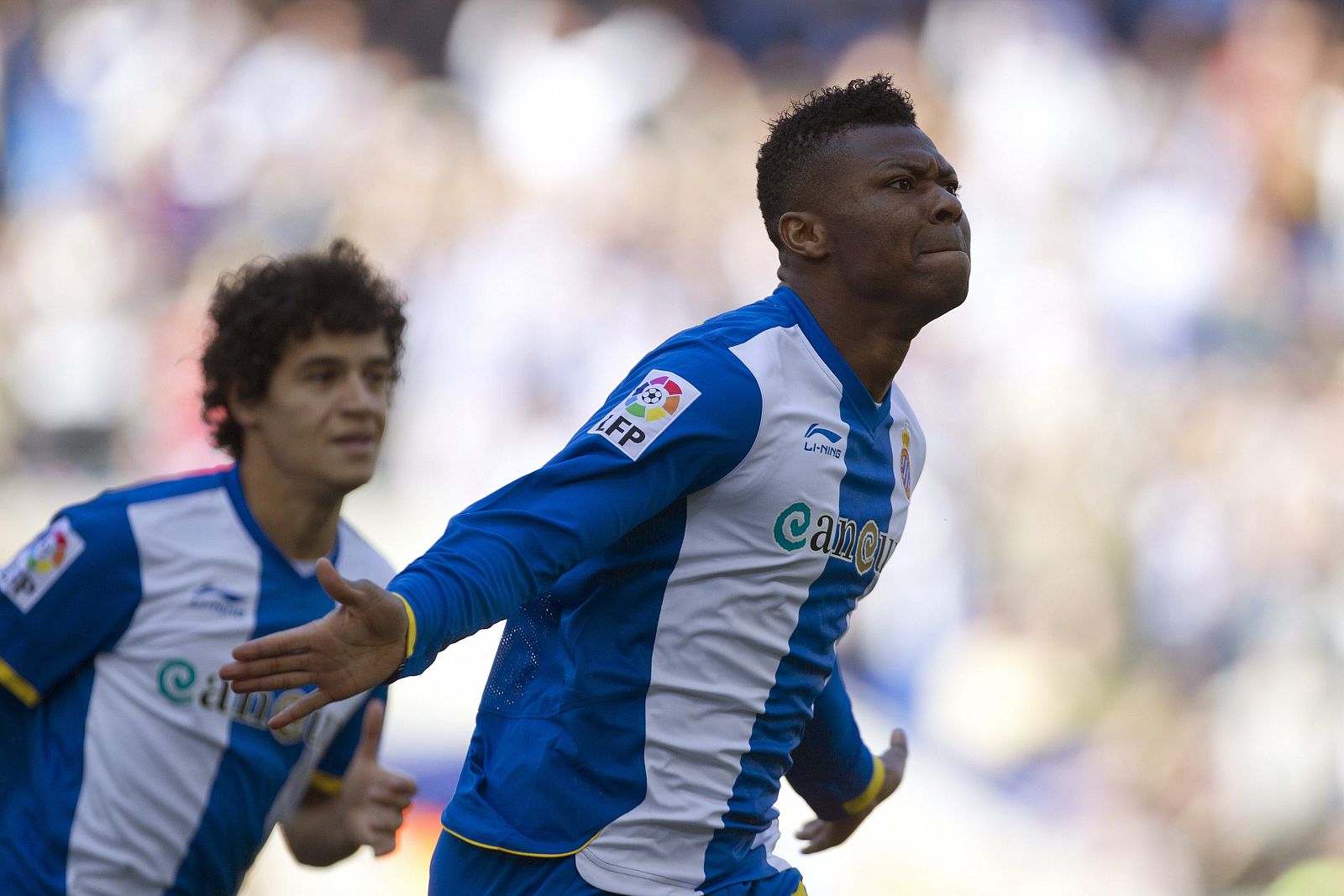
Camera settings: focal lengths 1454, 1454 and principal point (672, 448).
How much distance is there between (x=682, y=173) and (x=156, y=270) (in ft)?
12.1

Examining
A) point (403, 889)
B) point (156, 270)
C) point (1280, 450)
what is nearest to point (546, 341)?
point (156, 270)

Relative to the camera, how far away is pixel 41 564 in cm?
359

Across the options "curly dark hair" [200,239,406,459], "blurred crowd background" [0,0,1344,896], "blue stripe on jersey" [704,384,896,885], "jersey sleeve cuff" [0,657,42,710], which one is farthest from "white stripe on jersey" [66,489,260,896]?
"blurred crowd background" [0,0,1344,896]

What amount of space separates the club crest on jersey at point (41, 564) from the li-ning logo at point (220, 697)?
35cm

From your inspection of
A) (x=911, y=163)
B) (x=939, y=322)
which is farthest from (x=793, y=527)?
(x=939, y=322)

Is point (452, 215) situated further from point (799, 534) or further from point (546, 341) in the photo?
point (799, 534)

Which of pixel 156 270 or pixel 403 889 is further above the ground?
pixel 156 270

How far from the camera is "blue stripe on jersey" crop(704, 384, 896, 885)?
8.61 feet

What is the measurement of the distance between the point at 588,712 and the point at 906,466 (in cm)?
83

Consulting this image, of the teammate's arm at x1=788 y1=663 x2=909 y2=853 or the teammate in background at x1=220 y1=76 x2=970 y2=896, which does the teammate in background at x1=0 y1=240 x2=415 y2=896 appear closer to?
the teammate's arm at x1=788 y1=663 x2=909 y2=853

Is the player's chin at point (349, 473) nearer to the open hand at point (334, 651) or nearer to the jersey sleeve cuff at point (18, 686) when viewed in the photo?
the jersey sleeve cuff at point (18, 686)

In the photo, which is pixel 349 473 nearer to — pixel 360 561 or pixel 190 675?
pixel 360 561

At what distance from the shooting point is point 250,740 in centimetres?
Result: 374

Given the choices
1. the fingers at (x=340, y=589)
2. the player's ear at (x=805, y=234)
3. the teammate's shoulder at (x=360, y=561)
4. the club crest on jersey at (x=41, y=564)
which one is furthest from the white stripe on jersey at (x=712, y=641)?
the club crest on jersey at (x=41, y=564)
